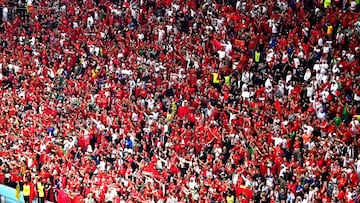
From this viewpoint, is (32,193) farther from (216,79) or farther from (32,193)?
(216,79)

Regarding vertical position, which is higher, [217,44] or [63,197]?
→ [217,44]

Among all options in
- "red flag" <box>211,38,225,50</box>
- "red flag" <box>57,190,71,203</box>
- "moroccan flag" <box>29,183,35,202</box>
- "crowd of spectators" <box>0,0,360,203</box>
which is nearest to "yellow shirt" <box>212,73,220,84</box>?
"crowd of spectators" <box>0,0,360,203</box>

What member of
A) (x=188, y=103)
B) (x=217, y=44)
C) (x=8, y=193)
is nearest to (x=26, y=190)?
(x=8, y=193)

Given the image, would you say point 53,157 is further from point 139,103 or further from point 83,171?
point 139,103

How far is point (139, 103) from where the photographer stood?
2245 cm

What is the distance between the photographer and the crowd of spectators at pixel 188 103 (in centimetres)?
1881

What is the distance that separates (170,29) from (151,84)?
2.16 meters

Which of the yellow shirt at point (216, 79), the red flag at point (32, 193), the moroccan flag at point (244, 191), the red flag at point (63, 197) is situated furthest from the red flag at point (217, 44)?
the red flag at point (32, 193)

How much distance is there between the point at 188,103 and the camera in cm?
2166

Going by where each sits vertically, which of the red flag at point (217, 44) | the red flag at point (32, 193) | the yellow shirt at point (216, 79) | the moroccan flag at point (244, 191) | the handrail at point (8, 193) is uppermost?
the red flag at point (217, 44)

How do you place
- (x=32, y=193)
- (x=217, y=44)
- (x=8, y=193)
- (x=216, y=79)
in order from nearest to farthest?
(x=32, y=193) → (x=8, y=193) → (x=216, y=79) → (x=217, y=44)

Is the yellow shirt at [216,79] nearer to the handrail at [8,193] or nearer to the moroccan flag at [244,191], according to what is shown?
the moroccan flag at [244,191]

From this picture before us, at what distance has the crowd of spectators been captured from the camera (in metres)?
18.8

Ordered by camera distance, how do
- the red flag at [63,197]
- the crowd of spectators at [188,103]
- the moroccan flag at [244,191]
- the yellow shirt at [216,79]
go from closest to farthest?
the moroccan flag at [244,191], the crowd of spectators at [188,103], the red flag at [63,197], the yellow shirt at [216,79]
